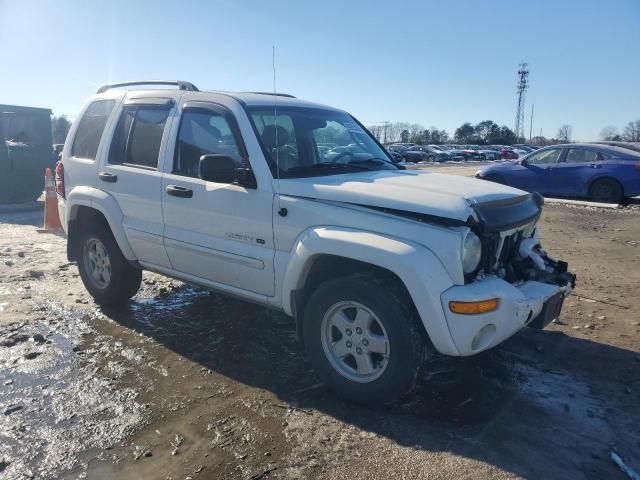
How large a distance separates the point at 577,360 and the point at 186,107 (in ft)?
12.1

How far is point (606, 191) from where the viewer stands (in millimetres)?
12656

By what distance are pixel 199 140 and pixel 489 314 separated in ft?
8.50

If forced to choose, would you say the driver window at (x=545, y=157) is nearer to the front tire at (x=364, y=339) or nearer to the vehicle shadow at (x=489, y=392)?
the vehicle shadow at (x=489, y=392)

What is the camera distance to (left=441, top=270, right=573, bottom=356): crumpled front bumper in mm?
3055


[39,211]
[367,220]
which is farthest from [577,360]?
[39,211]

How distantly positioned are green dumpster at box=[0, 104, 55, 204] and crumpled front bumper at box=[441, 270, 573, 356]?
12376mm

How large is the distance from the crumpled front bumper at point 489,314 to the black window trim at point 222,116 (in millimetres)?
1768

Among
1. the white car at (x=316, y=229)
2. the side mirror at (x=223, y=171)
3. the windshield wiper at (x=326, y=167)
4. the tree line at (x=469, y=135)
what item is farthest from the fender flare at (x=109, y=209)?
the tree line at (x=469, y=135)

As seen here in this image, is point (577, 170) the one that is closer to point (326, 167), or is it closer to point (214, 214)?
point (326, 167)

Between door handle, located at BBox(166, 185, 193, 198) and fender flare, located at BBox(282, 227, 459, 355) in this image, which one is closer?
fender flare, located at BBox(282, 227, 459, 355)

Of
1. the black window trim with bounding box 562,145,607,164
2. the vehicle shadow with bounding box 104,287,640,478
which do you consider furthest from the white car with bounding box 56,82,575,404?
the black window trim with bounding box 562,145,607,164

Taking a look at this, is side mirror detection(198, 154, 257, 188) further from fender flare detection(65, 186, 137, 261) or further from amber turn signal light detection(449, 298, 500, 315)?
amber turn signal light detection(449, 298, 500, 315)

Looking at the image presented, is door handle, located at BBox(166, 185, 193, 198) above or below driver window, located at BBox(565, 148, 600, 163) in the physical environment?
below

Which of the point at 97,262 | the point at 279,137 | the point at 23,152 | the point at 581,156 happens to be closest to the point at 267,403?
the point at 279,137
